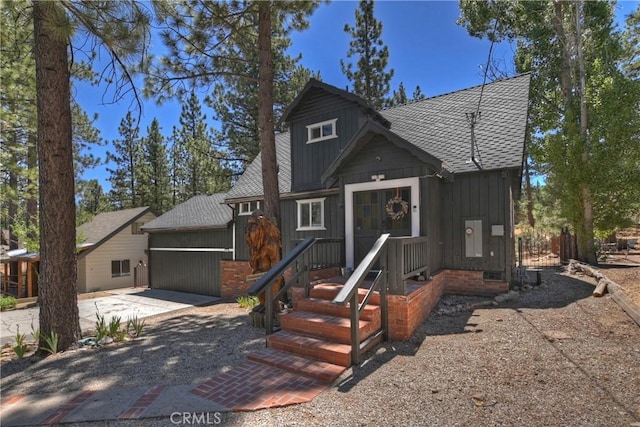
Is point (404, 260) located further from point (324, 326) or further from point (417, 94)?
point (417, 94)

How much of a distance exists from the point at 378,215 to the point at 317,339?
371cm

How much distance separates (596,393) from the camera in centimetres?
336

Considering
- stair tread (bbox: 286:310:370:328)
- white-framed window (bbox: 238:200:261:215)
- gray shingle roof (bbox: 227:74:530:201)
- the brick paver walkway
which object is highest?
gray shingle roof (bbox: 227:74:530:201)

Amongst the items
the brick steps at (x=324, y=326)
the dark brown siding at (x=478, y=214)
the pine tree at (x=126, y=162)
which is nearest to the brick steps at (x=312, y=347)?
the brick steps at (x=324, y=326)

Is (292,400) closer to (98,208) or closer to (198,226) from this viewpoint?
(198,226)

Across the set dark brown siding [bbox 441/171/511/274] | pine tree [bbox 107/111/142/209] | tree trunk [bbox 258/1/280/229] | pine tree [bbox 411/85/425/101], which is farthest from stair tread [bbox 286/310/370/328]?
pine tree [bbox 107/111/142/209]

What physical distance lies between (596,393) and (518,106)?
27.2ft

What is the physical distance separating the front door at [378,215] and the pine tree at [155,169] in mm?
25137

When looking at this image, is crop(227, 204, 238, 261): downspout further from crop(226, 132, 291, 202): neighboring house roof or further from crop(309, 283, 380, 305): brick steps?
crop(309, 283, 380, 305): brick steps

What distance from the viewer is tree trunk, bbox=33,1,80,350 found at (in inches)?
227

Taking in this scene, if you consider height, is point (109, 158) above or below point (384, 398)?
above

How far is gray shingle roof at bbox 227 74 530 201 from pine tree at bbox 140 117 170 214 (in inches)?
748

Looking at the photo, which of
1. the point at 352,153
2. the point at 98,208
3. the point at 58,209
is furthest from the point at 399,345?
the point at 98,208

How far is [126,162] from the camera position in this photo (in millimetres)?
29844
